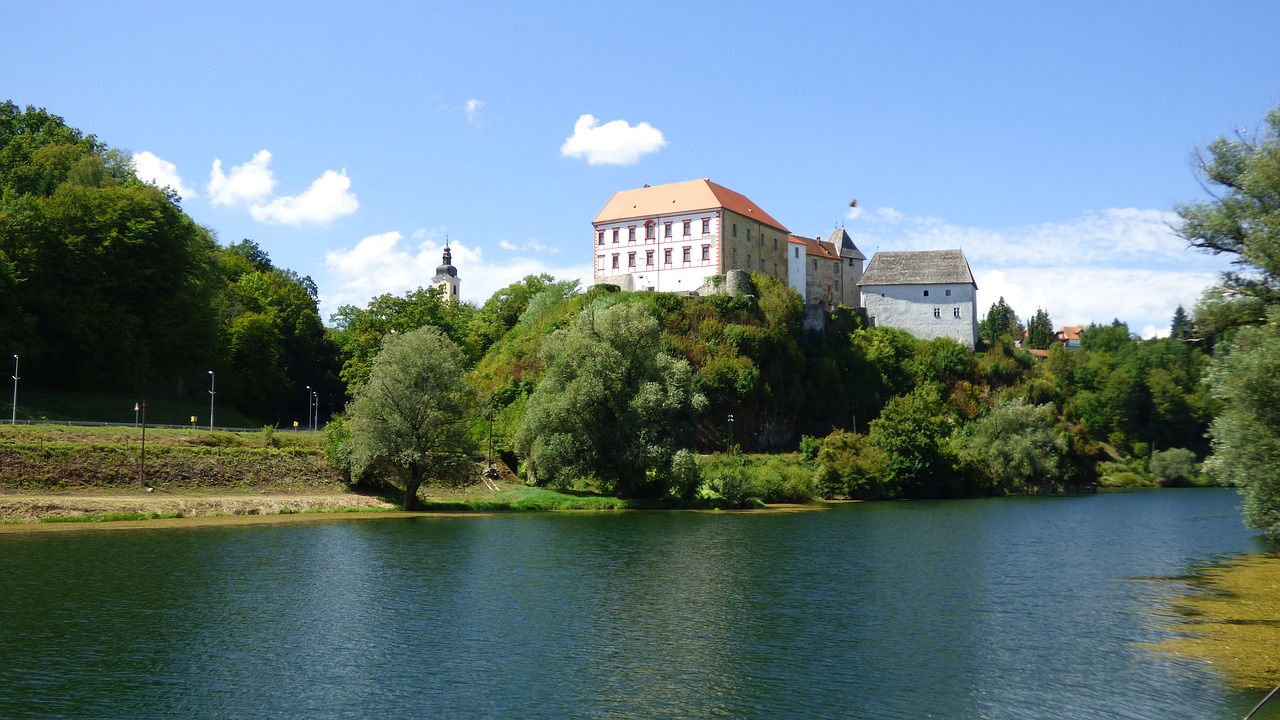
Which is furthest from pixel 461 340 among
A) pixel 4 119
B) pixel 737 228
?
pixel 4 119

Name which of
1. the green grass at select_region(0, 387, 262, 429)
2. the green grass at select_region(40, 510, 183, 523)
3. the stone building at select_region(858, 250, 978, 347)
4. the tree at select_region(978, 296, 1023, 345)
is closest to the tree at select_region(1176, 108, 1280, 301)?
the green grass at select_region(40, 510, 183, 523)

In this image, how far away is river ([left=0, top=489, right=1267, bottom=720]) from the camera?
18406 mm

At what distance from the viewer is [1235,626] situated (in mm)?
24188

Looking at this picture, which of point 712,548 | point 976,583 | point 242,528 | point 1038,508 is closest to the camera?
point 976,583

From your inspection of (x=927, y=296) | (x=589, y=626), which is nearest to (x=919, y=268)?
(x=927, y=296)

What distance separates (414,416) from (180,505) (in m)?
12.7

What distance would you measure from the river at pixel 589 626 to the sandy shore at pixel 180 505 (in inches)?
183

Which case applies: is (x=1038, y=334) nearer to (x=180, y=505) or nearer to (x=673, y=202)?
(x=673, y=202)

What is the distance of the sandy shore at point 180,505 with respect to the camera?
43.3m

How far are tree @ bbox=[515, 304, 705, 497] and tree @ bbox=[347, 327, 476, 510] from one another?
532cm

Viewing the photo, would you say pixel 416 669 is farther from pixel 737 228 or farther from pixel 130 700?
pixel 737 228

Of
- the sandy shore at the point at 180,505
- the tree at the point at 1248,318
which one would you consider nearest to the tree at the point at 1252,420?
the tree at the point at 1248,318

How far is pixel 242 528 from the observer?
146 feet

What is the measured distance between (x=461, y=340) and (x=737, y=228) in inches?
1213
